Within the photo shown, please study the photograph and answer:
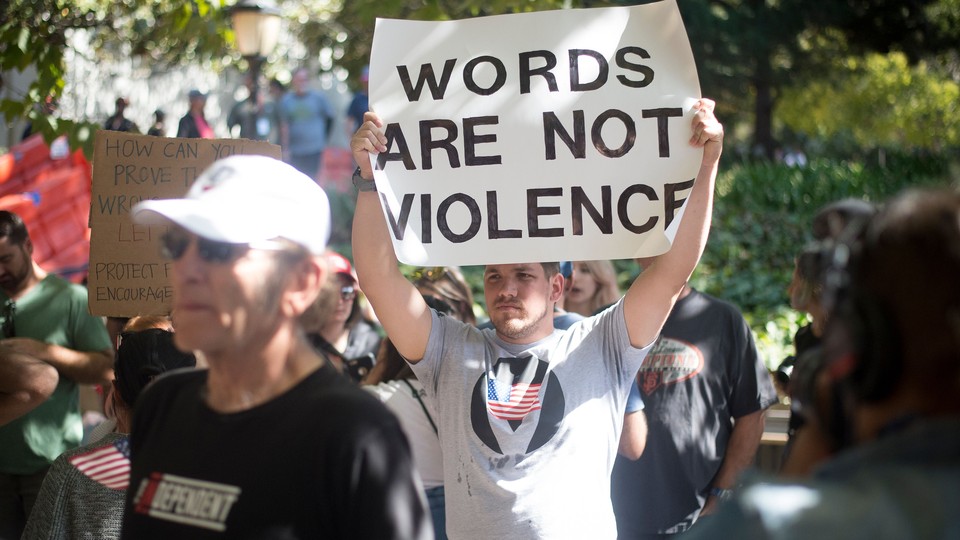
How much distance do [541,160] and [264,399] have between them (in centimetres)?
185

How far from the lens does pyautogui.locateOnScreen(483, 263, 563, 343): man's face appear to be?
3.63m

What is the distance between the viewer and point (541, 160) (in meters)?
3.75

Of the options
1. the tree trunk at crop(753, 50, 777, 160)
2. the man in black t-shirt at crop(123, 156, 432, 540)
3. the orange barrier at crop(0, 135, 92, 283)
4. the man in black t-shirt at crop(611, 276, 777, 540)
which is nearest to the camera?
the man in black t-shirt at crop(123, 156, 432, 540)

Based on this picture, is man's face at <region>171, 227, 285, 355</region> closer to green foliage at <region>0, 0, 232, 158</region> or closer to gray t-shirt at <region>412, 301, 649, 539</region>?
gray t-shirt at <region>412, 301, 649, 539</region>

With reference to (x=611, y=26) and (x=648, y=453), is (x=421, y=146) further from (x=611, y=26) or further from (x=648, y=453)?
(x=648, y=453)

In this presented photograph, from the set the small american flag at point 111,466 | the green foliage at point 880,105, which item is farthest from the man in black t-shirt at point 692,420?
the green foliage at point 880,105

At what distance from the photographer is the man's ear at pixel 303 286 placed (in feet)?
7.18

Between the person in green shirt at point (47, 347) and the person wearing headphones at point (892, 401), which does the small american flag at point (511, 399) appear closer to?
the person wearing headphones at point (892, 401)

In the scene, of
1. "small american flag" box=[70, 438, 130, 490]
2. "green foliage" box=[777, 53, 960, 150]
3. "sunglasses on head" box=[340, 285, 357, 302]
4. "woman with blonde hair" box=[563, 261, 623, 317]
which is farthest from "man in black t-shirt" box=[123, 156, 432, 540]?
"green foliage" box=[777, 53, 960, 150]

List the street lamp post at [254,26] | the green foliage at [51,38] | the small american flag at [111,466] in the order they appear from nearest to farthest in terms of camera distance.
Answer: the small american flag at [111,466]
the green foliage at [51,38]
the street lamp post at [254,26]

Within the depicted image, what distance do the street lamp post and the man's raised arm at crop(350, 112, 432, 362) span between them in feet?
19.7

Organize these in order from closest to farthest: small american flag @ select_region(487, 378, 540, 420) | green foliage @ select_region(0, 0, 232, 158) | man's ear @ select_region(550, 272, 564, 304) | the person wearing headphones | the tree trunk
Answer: the person wearing headphones, small american flag @ select_region(487, 378, 540, 420), man's ear @ select_region(550, 272, 564, 304), green foliage @ select_region(0, 0, 232, 158), the tree trunk

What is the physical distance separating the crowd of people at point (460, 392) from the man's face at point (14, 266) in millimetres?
16

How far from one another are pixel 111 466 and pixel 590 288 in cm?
341
